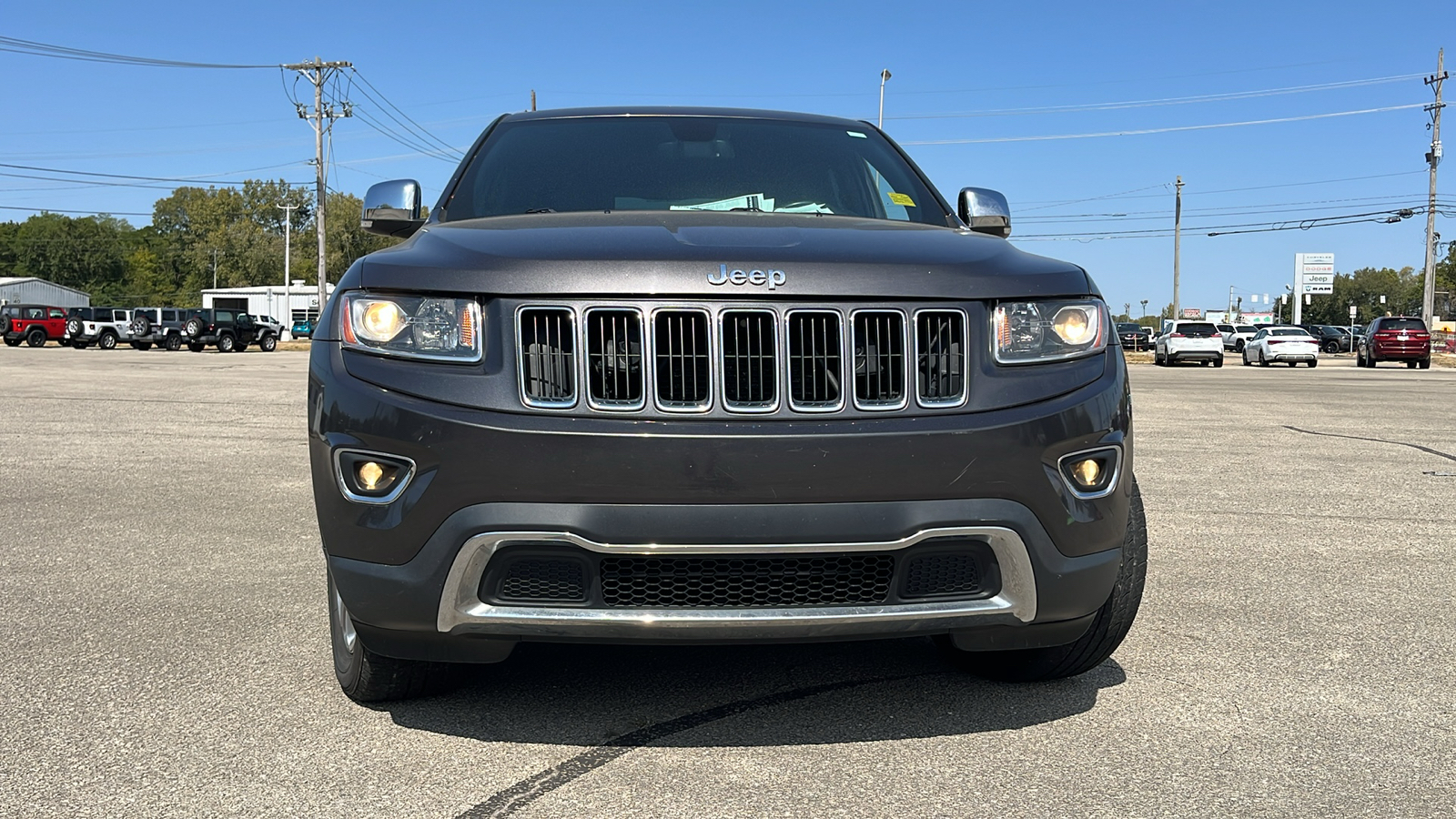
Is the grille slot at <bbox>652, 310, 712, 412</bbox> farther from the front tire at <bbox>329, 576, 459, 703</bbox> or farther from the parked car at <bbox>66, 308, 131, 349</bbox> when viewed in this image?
the parked car at <bbox>66, 308, 131, 349</bbox>

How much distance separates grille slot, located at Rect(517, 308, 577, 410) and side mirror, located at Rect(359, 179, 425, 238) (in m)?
1.47

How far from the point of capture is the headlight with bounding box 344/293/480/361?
2699 millimetres

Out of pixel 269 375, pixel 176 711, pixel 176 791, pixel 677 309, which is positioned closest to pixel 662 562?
pixel 677 309

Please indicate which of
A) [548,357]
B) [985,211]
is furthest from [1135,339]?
[548,357]

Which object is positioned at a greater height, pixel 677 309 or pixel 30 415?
pixel 677 309

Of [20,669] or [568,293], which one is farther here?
[20,669]

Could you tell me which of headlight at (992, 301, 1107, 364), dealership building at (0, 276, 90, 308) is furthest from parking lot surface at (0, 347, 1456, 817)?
dealership building at (0, 276, 90, 308)

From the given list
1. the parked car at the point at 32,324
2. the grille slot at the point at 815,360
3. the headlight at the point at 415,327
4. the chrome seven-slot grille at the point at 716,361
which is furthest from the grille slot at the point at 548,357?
the parked car at the point at 32,324

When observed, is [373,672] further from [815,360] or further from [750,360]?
[815,360]

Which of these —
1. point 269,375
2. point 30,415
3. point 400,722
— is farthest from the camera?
point 269,375

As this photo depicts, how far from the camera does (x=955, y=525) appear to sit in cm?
262

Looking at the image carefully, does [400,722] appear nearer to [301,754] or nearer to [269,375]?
[301,754]

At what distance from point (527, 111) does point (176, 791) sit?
2.78 metres

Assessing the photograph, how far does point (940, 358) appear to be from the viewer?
109 inches
